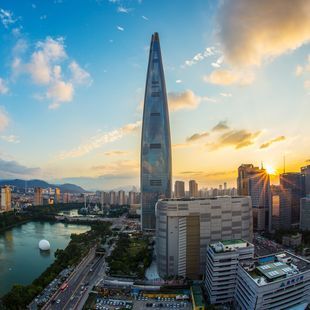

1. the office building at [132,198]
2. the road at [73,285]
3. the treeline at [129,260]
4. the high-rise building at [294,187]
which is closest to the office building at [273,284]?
the treeline at [129,260]

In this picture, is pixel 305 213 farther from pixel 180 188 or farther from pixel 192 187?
pixel 180 188

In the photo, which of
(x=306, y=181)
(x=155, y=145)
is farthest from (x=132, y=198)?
(x=306, y=181)

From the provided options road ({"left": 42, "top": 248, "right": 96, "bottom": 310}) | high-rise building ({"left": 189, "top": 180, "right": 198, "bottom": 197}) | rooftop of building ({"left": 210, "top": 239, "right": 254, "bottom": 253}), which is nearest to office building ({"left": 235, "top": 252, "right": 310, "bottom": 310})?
rooftop of building ({"left": 210, "top": 239, "right": 254, "bottom": 253})

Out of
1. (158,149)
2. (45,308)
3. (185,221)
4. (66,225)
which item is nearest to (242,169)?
(158,149)

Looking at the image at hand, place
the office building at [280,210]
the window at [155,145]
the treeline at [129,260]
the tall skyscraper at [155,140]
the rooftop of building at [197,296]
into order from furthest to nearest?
the office building at [280,210]
the window at [155,145]
the tall skyscraper at [155,140]
the treeline at [129,260]
the rooftop of building at [197,296]

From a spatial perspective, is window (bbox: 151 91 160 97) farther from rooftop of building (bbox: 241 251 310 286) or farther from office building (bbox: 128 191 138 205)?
office building (bbox: 128 191 138 205)

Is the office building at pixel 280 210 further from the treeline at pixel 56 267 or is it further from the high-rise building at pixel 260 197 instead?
the treeline at pixel 56 267

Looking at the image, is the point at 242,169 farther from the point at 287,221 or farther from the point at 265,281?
the point at 265,281
